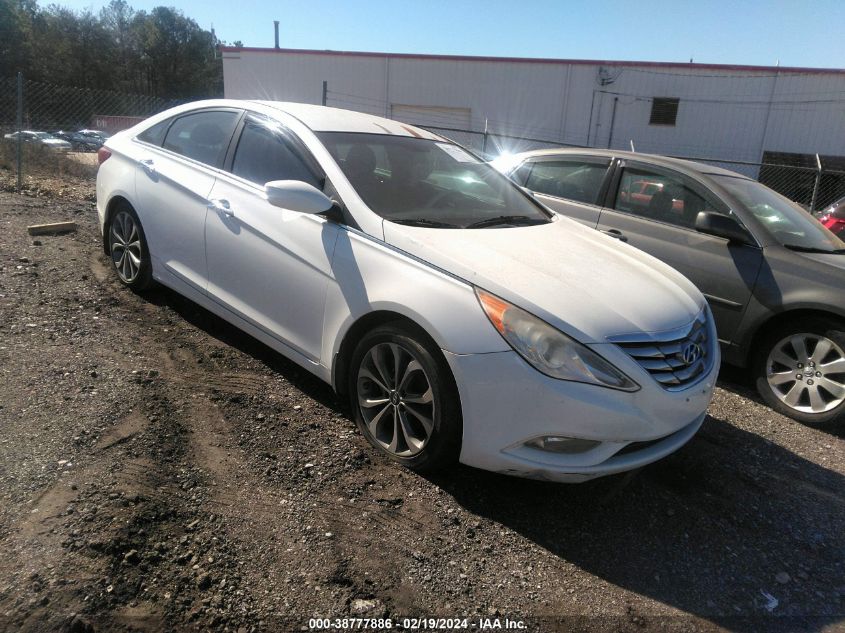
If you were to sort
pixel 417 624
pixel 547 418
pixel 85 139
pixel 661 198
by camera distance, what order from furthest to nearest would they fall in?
pixel 85 139, pixel 661 198, pixel 547 418, pixel 417 624

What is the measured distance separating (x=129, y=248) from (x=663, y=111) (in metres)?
25.6

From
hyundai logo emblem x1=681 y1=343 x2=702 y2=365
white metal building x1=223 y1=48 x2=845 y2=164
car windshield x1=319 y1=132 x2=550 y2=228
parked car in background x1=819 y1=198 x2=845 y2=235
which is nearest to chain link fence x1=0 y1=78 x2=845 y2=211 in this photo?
white metal building x1=223 y1=48 x2=845 y2=164

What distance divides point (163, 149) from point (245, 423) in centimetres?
243

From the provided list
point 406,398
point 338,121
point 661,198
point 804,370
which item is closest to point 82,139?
point 338,121

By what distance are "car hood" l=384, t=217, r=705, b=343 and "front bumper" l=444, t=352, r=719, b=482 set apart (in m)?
0.25

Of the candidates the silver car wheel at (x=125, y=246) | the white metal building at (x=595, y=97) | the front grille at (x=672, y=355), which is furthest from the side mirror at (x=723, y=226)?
the white metal building at (x=595, y=97)

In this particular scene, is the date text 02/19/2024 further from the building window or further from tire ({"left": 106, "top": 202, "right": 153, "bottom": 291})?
the building window

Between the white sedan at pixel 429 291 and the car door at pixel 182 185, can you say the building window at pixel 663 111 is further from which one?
the car door at pixel 182 185

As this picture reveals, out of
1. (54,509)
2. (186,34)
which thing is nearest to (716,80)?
(54,509)

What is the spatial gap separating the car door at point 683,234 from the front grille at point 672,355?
1.66 meters

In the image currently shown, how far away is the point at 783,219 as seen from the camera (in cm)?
470

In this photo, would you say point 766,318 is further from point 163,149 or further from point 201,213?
point 163,149

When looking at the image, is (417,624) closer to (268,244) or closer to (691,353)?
(691,353)

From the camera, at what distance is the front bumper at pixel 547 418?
2.45m
